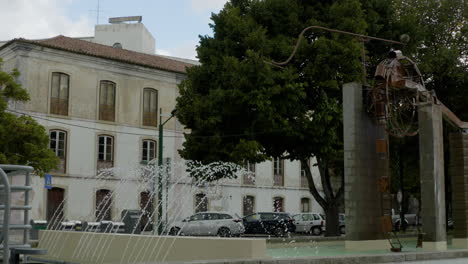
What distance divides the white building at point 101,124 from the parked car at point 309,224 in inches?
250

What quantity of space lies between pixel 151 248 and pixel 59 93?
2570cm

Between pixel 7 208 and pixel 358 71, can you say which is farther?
pixel 358 71

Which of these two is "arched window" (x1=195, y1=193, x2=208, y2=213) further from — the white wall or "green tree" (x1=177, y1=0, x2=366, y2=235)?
"green tree" (x1=177, y1=0, x2=366, y2=235)

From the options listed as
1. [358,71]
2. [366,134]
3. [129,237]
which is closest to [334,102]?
[358,71]

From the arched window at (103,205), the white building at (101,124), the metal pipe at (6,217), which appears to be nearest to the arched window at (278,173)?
the white building at (101,124)

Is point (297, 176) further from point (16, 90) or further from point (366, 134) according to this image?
point (366, 134)

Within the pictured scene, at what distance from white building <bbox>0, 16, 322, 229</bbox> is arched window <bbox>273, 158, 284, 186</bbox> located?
11.9ft

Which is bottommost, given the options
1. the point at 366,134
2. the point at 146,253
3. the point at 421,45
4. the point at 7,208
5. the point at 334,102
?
the point at 146,253

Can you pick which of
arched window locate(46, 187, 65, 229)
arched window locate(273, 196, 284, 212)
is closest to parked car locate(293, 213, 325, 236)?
arched window locate(273, 196, 284, 212)

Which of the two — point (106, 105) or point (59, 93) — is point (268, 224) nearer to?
point (106, 105)

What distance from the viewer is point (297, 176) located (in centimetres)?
4878

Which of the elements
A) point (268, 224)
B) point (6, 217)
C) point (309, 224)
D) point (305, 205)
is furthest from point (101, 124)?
point (6, 217)

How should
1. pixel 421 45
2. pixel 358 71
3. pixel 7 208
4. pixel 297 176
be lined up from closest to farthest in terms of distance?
pixel 7 208 → pixel 358 71 → pixel 421 45 → pixel 297 176

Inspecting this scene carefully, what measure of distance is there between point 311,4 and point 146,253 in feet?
50.6
